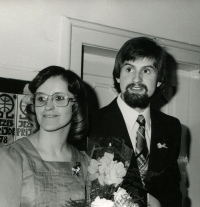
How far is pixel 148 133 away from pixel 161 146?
0.35 ft

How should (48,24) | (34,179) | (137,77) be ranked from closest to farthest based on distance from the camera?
1. (34,179)
2. (137,77)
3. (48,24)

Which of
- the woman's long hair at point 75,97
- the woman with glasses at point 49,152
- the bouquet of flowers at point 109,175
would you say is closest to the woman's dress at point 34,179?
the woman with glasses at point 49,152

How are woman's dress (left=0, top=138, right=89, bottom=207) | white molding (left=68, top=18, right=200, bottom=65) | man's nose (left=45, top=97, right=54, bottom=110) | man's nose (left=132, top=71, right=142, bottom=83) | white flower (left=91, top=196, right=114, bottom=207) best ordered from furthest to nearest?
white molding (left=68, top=18, right=200, bottom=65) → man's nose (left=132, top=71, right=142, bottom=83) → man's nose (left=45, top=97, right=54, bottom=110) → woman's dress (left=0, top=138, right=89, bottom=207) → white flower (left=91, top=196, right=114, bottom=207)

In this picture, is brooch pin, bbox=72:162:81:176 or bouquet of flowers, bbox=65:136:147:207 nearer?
bouquet of flowers, bbox=65:136:147:207

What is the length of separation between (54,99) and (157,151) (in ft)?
2.32

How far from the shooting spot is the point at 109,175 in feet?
4.23

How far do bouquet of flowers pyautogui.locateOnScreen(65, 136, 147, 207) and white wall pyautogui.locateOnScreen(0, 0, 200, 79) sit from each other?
2.77 feet

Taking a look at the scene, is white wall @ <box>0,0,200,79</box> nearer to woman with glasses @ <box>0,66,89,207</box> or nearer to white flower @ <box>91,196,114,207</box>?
woman with glasses @ <box>0,66,89,207</box>

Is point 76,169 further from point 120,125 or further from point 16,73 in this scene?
point 16,73

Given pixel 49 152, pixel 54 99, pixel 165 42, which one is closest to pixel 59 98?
pixel 54 99

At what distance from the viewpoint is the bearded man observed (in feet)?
6.44

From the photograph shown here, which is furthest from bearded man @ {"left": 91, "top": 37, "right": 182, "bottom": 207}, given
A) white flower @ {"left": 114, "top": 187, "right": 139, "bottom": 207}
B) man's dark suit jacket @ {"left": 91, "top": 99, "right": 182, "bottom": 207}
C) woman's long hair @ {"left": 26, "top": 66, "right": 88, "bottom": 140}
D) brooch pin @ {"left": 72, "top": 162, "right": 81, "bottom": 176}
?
white flower @ {"left": 114, "top": 187, "right": 139, "bottom": 207}

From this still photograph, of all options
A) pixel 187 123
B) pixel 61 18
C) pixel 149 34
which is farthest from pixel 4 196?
pixel 187 123

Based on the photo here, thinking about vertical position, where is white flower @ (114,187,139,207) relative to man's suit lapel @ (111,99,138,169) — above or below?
below
